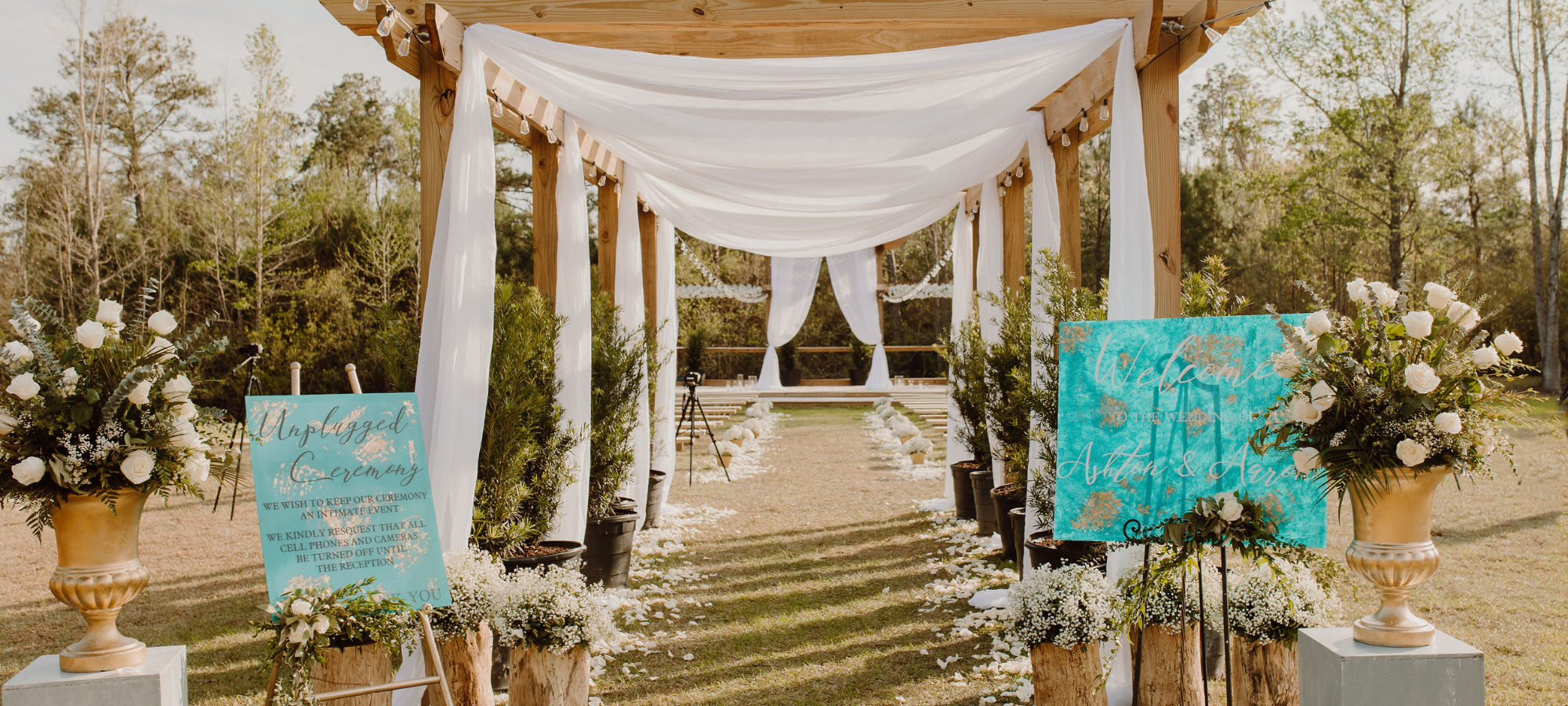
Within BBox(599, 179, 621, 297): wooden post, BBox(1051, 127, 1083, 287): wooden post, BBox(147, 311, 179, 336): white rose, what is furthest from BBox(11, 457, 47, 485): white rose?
BBox(1051, 127, 1083, 287): wooden post

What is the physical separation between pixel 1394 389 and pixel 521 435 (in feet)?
9.35

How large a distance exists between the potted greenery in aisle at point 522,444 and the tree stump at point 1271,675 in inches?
94.8

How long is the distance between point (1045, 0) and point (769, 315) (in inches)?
447

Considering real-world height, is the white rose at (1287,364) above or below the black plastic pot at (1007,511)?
above

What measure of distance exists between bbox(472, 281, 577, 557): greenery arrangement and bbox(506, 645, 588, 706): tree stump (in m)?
0.67

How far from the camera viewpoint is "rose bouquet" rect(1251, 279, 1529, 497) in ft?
6.52

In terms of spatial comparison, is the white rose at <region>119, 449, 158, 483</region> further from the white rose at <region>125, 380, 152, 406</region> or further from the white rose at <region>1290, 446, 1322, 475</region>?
the white rose at <region>1290, 446, 1322, 475</region>

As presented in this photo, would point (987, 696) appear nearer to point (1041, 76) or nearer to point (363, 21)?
point (1041, 76)

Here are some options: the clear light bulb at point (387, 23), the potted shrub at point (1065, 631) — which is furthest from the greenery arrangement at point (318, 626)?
the potted shrub at point (1065, 631)

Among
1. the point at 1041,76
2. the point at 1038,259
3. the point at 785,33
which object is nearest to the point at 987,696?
the point at 1038,259

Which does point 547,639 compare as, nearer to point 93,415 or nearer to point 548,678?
point 548,678

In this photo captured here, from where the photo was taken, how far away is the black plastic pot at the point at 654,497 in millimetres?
5762

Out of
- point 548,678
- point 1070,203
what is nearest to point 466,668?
point 548,678

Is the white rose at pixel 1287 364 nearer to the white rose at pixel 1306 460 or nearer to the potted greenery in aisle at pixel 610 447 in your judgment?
the white rose at pixel 1306 460
